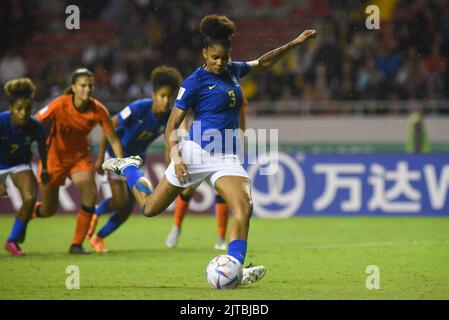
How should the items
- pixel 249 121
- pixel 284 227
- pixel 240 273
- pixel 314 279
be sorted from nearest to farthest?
pixel 240 273
pixel 314 279
pixel 284 227
pixel 249 121

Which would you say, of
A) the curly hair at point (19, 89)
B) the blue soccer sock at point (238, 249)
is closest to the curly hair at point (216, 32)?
the blue soccer sock at point (238, 249)

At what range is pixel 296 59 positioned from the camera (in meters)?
20.2

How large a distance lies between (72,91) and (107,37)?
1088 centimetres

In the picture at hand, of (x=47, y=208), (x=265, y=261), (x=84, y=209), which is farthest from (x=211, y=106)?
(x=47, y=208)

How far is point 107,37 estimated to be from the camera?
21719 mm

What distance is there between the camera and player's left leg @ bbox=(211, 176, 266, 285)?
7.57m

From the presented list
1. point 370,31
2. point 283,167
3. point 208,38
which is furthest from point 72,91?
point 370,31

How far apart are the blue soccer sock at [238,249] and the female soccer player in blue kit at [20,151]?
13.1ft

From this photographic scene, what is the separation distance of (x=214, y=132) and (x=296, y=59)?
500 inches

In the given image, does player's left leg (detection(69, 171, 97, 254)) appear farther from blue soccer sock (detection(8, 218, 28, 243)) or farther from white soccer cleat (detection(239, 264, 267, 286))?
white soccer cleat (detection(239, 264, 267, 286))

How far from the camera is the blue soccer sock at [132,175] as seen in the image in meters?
8.78

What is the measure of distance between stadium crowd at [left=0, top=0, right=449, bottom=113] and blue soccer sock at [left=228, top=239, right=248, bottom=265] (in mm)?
11825

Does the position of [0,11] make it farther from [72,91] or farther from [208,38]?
[208,38]

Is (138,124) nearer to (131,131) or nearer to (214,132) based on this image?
(131,131)
